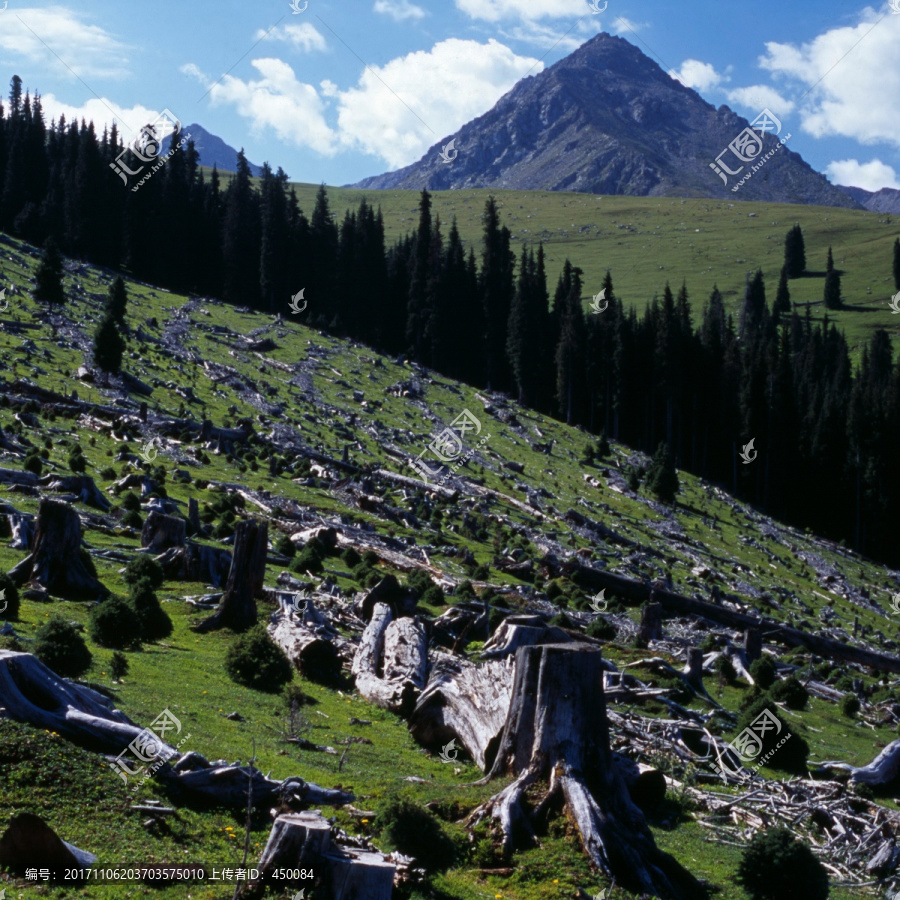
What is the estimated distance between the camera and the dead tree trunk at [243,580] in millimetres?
23500

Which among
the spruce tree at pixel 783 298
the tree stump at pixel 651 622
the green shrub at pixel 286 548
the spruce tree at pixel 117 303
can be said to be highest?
the spruce tree at pixel 783 298

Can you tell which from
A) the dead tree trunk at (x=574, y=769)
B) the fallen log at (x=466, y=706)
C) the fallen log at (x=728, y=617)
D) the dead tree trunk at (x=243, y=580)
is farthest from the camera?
the fallen log at (x=728, y=617)

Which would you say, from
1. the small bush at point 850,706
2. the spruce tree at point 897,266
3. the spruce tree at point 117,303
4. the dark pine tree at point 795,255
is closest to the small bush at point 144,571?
the small bush at point 850,706

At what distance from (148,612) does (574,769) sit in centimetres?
1292

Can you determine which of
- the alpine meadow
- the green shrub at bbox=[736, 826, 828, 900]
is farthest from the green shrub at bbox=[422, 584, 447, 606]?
the green shrub at bbox=[736, 826, 828, 900]

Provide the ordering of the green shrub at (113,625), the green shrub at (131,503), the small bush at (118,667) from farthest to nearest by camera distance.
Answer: the green shrub at (131,503) < the green shrub at (113,625) < the small bush at (118,667)

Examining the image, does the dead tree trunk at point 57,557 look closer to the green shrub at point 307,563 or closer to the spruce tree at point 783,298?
the green shrub at point 307,563

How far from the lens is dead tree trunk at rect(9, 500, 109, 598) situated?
22.4 m

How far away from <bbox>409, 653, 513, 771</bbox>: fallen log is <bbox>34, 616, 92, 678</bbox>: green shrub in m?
6.61

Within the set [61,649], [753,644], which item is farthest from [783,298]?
[61,649]

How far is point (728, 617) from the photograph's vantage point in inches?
1606

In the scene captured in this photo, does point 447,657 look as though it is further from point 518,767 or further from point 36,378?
point 36,378

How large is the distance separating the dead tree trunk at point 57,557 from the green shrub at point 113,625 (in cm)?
342

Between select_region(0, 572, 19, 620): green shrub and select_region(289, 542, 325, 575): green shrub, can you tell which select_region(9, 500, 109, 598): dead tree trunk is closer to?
select_region(0, 572, 19, 620): green shrub
